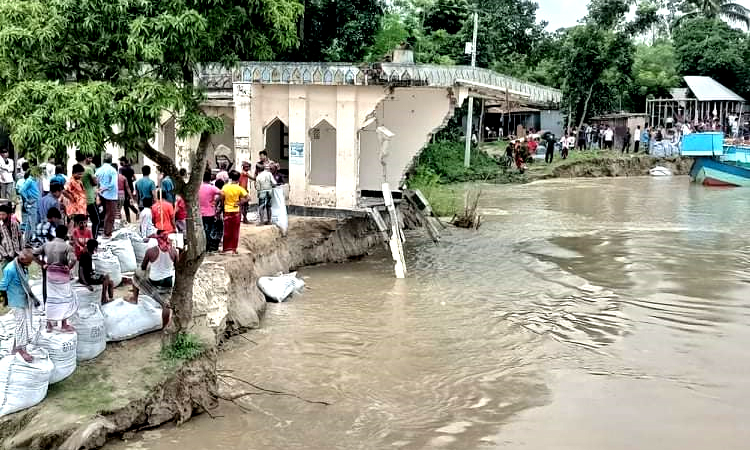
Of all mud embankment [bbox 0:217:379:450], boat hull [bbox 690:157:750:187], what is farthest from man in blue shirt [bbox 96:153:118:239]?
boat hull [bbox 690:157:750:187]

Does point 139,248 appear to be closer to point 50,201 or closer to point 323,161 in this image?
point 50,201

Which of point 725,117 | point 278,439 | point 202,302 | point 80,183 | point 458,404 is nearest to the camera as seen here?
point 278,439

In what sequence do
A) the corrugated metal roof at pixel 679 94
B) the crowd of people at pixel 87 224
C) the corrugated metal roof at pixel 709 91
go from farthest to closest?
1. the corrugated metal roof at pixel 679 94
2. the corrugated metal roof at pixel 709 91
3. the crowd of people at pixel 87 224

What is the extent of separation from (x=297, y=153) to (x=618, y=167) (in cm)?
2176

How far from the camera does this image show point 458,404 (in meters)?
7.89

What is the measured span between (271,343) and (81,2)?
16.0 feet

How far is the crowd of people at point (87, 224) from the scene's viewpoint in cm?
681

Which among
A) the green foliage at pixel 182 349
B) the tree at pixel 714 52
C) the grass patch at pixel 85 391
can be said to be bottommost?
the grass patch at pixel 85 391

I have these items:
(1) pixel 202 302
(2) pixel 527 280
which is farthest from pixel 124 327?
(2) pixel 527 280

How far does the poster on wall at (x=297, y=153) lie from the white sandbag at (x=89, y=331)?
763 cm

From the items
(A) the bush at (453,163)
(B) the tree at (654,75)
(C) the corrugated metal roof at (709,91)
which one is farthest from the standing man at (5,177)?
(C) the corrugated metal roof at (709,91)

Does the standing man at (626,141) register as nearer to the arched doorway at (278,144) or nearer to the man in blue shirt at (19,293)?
the arched doorway at (278,144)

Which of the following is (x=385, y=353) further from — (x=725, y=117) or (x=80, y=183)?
(x=725, y=117)

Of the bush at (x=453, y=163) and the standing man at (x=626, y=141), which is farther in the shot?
the standing man at (x=626, y=141)
